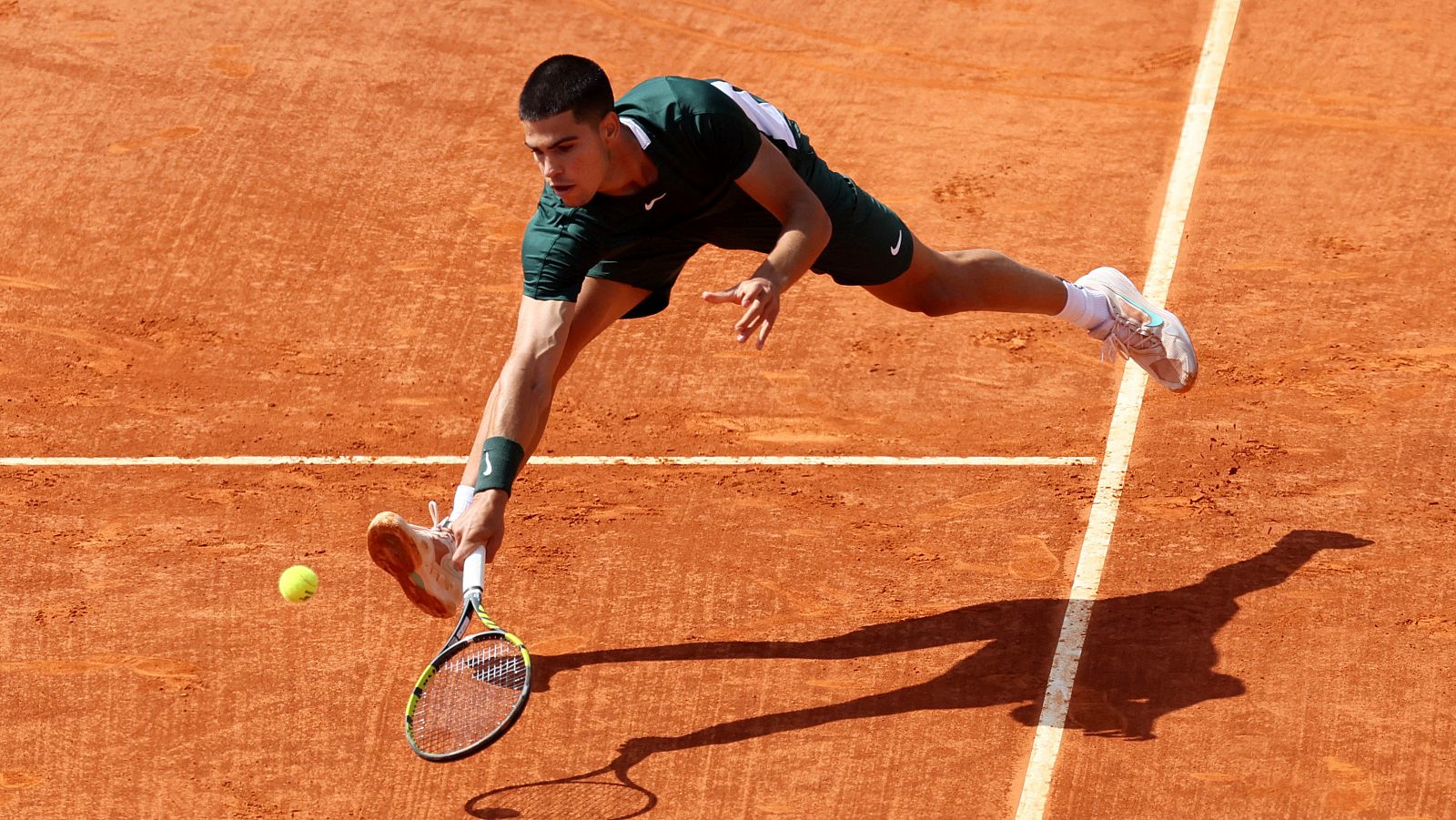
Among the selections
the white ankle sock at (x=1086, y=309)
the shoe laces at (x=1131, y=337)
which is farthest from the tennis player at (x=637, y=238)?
the shoe laces at (x=1131, y=337)

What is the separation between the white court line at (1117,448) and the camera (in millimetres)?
5680

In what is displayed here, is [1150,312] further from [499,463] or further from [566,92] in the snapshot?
[499,463]

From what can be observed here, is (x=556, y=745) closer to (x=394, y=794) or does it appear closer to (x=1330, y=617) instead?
(x=394, y=794)

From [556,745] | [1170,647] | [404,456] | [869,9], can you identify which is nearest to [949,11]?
[869,9]

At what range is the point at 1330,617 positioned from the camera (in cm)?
623

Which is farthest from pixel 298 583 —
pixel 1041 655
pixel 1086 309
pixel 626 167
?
pixel 1086 309

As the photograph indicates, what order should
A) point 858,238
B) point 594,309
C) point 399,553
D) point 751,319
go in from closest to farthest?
1. point 751,319
2. point 399,553
3. point 594,309
4. point 858,238

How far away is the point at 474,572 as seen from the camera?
5.56 metres

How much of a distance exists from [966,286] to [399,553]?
99.2 inches

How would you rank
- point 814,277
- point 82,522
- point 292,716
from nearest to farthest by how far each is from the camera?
point 292,716 < point 82,522 < point 814,277

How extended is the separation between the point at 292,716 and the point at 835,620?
1.92m

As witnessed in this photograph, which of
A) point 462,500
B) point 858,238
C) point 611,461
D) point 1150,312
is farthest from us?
point 611,461

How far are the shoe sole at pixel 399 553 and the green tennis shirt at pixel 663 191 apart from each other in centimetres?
102

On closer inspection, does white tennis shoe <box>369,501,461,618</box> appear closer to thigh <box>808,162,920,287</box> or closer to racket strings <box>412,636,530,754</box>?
racket strings <box>412,636,530,754</box>
